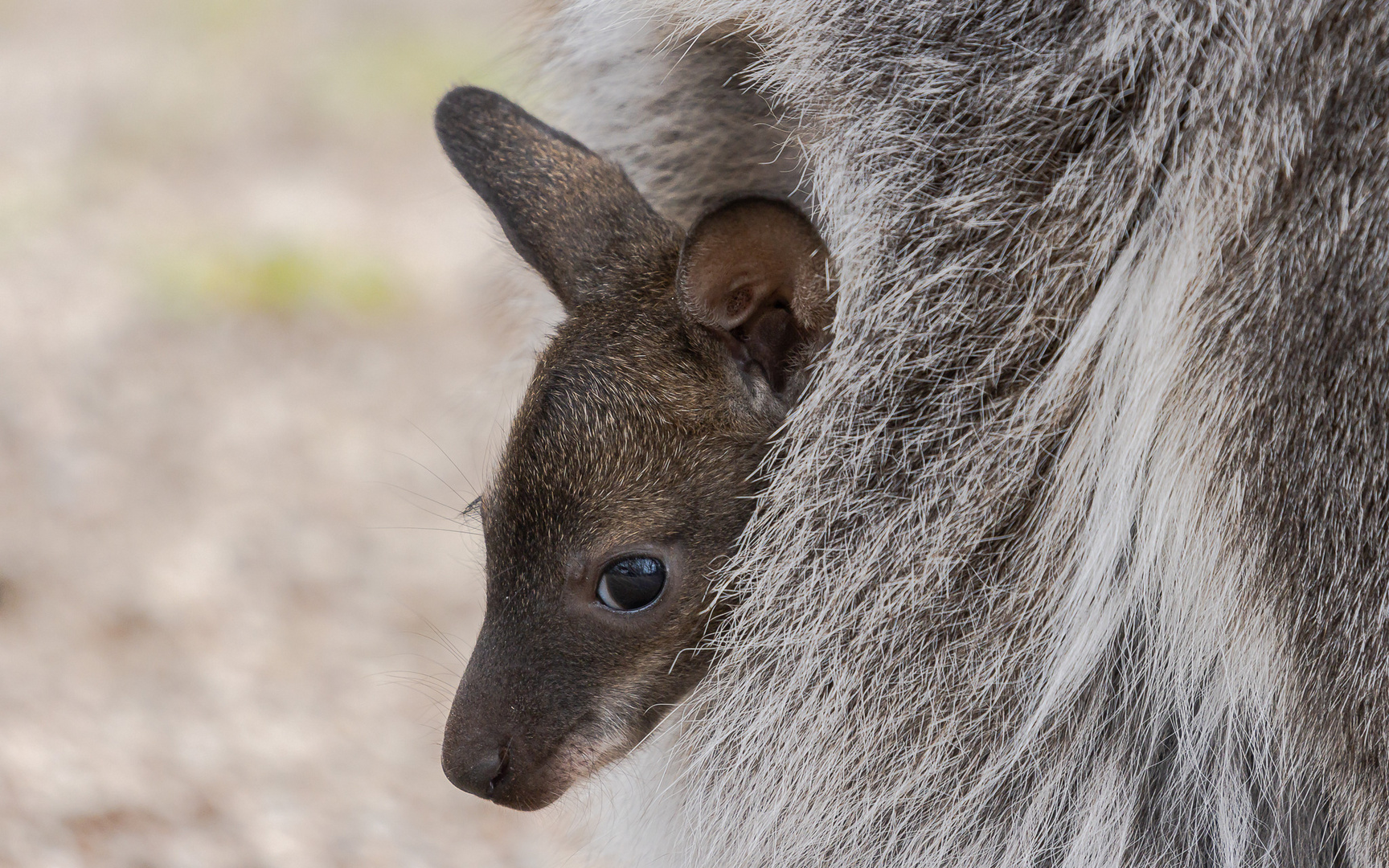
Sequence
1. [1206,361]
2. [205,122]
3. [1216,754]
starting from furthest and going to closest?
[205,122], [1216,754], [1206,361]

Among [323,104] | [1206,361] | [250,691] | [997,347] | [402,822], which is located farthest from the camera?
[323,104]

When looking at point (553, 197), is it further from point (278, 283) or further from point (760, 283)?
point (278, 283)

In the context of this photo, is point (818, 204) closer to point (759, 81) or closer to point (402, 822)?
point (759, 81)

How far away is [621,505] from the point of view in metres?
1.39

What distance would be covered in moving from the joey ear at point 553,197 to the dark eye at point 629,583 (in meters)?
0.31

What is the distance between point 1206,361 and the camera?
1156 mm

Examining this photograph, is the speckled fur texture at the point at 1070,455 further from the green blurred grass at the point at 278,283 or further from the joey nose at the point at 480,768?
the green blurred grass at the point at 278,283

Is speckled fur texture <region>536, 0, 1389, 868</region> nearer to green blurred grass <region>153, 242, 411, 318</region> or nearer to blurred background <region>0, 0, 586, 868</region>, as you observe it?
blurred background <region>0, 0, 586, 868</region>

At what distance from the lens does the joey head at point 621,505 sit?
1.38 metres

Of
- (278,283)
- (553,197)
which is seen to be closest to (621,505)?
(553,197)

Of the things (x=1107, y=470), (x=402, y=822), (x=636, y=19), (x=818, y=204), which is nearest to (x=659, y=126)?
(x=636, y=19)

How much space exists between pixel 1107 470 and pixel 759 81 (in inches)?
24.7

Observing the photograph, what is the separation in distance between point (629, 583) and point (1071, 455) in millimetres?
455

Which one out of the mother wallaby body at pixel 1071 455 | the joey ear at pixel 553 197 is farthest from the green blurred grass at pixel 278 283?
the mother wallaby body at pixel 1071 455
